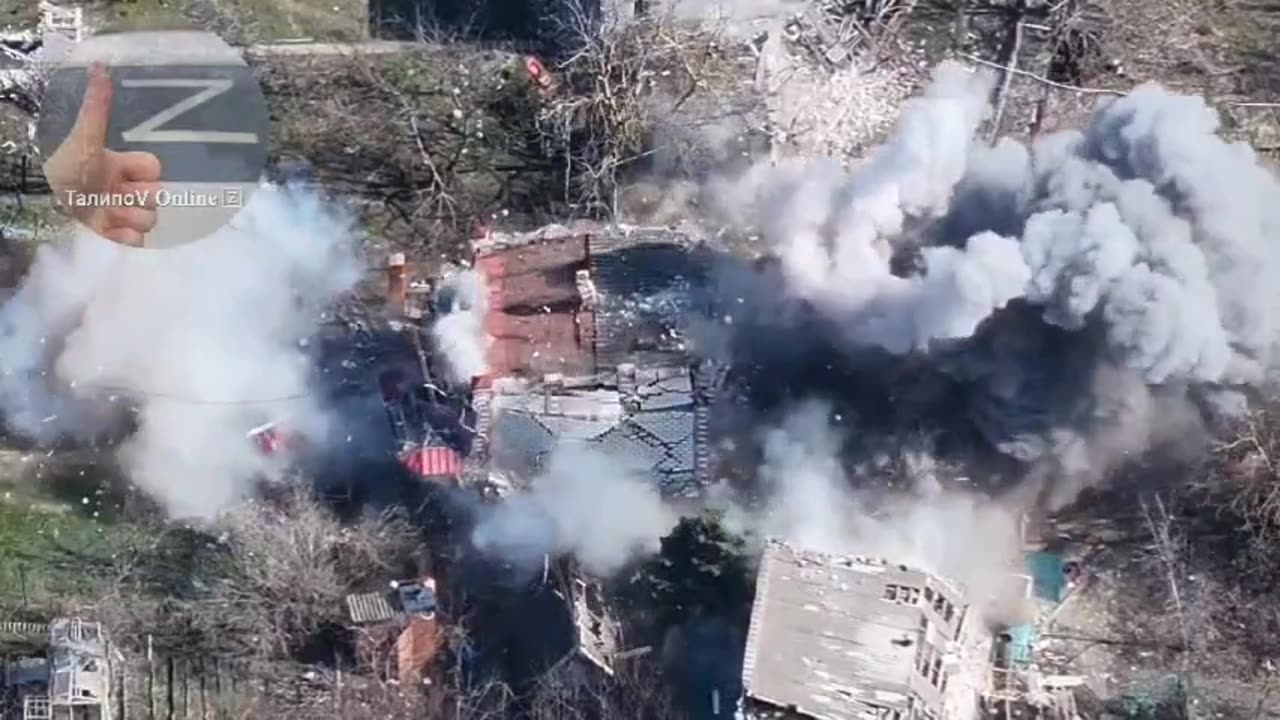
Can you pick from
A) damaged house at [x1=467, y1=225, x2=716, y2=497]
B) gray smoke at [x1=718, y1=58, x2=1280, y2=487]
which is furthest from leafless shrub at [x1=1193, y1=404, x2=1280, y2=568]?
damaged house at [x1=467, y1=225, x2=716, y2=497]

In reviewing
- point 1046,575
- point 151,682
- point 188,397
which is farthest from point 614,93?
point 151,682

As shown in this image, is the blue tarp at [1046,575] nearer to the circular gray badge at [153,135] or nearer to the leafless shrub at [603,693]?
the leafless shrub at [603,693]

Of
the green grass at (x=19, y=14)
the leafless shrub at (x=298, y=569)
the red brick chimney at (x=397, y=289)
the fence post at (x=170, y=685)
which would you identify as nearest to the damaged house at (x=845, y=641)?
the leafless shrub at (x=298, y=569)

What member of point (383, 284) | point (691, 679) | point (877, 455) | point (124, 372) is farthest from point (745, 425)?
point (124, 372)

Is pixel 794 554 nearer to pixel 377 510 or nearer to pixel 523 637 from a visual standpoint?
pixel 523 637

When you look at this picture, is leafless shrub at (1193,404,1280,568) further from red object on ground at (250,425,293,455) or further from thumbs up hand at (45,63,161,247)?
thumbs up hand at (45,63,161,247)

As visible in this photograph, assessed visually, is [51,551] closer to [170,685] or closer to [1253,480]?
[170,685]
